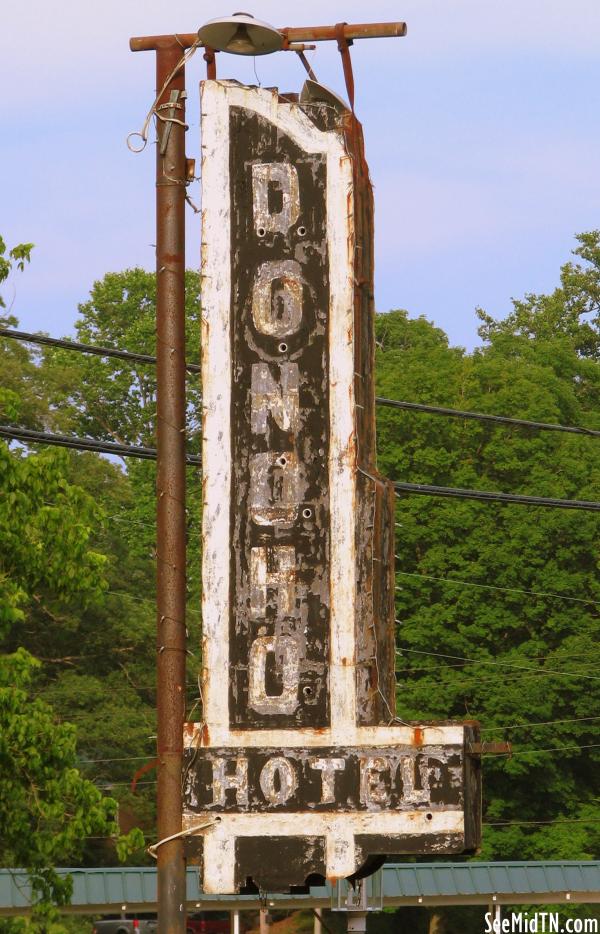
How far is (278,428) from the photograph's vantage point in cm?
971

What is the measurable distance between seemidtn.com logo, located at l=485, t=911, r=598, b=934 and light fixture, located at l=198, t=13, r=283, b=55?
36783 millimetres

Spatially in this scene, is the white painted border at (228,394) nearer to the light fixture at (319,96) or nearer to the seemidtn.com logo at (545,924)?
the light fixture at (319,96)

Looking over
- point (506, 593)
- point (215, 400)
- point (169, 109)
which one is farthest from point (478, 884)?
point (169, 109)

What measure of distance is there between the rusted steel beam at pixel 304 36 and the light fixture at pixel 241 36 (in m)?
0.15

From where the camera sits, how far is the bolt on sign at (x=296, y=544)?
9.22 metres

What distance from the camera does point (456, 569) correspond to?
50375mm

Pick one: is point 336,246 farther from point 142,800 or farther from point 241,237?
point 142,800

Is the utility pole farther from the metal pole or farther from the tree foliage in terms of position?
the tree foliage

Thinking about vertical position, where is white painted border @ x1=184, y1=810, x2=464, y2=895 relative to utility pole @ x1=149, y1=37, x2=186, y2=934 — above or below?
below

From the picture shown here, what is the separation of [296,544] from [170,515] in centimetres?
74

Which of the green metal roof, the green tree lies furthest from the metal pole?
the green tree

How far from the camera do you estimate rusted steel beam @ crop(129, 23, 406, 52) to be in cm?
995

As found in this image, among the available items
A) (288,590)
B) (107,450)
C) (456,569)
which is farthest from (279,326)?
(456,569)

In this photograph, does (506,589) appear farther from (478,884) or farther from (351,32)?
(351,32)
